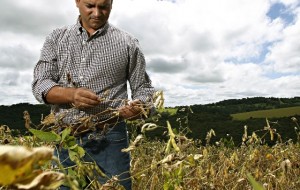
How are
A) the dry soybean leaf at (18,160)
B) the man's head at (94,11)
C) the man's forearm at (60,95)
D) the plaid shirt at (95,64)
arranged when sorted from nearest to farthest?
the dry soybean leaf at (18,160) → the man's forearm at (60,95) → the man's head at (94,11) → the plaid shirt at (95,64)

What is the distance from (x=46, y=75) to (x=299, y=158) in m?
2.36

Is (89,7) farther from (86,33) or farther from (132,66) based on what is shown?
(132,66)

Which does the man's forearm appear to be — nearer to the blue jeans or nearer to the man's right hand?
the man's right hand

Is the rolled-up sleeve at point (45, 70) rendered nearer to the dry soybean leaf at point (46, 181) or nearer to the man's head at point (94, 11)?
the man's head at point (94, 11)

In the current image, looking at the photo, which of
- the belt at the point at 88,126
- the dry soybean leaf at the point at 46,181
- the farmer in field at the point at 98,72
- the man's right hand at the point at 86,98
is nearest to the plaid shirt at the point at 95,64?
the farmer in field at the point at 98,72

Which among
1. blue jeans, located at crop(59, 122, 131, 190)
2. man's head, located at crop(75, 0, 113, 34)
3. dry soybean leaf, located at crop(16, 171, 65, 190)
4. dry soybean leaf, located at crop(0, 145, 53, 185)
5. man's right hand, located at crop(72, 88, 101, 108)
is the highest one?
man's head, located at crop(75, 0, 113, 34)

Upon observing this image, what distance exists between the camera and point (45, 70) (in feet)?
8.34

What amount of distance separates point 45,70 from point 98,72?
310mm

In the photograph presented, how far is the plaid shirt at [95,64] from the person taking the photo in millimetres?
2541

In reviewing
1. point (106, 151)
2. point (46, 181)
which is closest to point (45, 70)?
point (106, 151)

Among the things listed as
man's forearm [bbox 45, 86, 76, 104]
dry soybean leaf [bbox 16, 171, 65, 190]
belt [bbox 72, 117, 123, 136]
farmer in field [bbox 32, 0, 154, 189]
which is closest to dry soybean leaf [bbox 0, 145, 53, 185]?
dry soybean leaf [bbox 16, 171, 65, 190]

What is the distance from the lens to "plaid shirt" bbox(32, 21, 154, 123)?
2541mm

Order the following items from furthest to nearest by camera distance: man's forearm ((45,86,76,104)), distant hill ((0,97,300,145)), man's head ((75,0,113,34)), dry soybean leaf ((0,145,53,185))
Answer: distant hill ((0,97,300,145))
man's head ((75,0,113,34))
man's forearm ((45,86,76,104))
dry soybean leaf ((0,145,53,185))

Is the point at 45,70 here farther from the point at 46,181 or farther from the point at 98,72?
the point at 46,181
